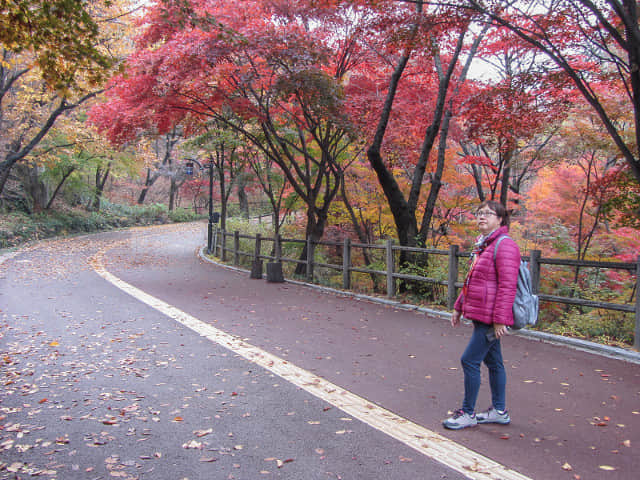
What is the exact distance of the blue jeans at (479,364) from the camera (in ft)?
11.9

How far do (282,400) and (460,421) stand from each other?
5.04 feet

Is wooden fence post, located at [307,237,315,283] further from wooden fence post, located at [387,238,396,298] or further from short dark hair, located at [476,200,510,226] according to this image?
short dark hair, located at [476,200,510,226]

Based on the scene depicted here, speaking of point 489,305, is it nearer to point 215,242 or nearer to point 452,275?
point 452,275

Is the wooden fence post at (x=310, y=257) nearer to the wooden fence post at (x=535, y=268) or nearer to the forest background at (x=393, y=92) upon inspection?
the forest background at (x=393, y=92)

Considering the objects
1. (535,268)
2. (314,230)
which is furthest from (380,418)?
(314,230)

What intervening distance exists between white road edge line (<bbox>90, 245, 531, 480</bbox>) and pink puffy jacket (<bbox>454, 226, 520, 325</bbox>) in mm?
959

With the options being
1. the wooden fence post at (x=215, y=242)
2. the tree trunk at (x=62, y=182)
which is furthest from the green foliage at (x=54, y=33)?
the tree trunk at (x=62, y=182)

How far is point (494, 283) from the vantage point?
3.57 meters

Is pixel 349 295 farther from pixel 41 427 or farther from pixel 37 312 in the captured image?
pixel 41 427

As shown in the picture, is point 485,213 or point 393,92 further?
point 393,92

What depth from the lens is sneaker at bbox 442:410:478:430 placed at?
3676 mm

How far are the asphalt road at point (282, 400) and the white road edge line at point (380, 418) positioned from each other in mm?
16

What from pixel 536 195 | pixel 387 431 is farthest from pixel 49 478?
pixel 536 195

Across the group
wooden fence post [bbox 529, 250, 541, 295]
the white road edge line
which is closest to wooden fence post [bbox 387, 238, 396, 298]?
wooden fence post [bbox 529, 250, 541, 295]
